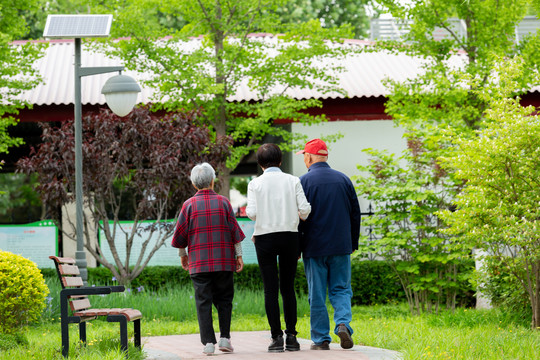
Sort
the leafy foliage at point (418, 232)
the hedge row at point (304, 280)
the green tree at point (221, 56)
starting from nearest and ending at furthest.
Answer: the leafy foliage at point (418, 232) → the green tree at point (221, 56) → the hedge row at point (304, 280)

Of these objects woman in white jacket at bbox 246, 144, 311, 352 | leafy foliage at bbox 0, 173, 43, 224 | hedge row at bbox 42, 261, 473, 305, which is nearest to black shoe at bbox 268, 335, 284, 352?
woman in white jacket at bbox 246, 144, 311, 352

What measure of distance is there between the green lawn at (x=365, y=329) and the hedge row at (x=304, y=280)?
512 millimetres

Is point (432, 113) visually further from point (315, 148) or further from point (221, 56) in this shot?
point (315, 148)

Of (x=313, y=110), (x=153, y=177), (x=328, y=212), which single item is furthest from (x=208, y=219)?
(x=313, y=110)

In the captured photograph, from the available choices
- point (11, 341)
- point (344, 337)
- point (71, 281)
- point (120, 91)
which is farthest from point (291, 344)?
point (120, 91)

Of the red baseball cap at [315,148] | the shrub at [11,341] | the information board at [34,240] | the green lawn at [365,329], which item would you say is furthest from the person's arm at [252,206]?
the information board at [34,240]

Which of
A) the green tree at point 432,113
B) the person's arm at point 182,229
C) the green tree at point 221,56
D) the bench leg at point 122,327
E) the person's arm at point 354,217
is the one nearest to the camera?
the bench leg at point 122,327

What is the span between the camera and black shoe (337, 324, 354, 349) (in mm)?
6582

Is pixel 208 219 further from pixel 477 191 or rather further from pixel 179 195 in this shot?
pixel 179 195

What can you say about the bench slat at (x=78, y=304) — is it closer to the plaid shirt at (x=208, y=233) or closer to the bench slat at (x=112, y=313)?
the bench slat at (x=112, y=313)

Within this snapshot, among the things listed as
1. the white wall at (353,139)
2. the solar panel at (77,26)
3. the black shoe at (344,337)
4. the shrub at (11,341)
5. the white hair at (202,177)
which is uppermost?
the solar panel at (77,26)

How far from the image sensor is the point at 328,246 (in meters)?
6.66

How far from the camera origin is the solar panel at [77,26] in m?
8.91

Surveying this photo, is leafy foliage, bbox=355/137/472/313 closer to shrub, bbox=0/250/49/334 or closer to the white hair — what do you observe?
the white hair
